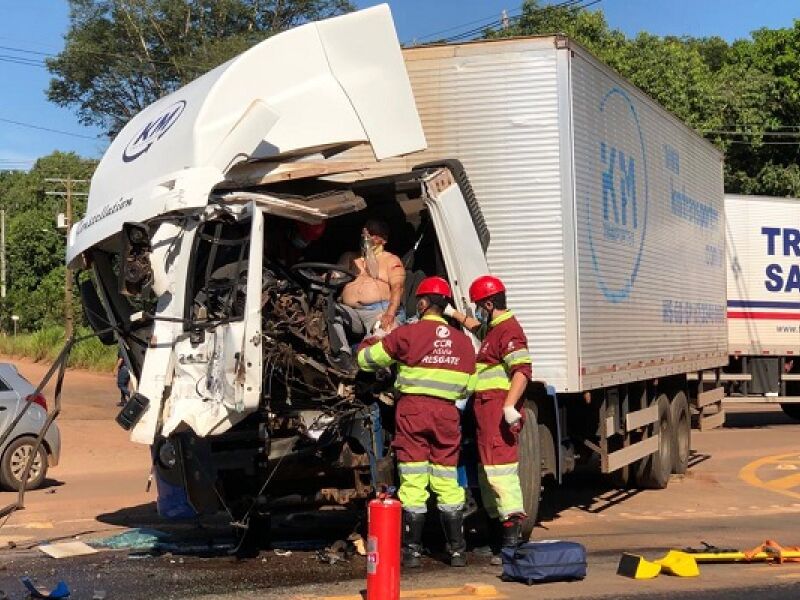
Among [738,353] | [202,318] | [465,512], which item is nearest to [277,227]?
[202,318]

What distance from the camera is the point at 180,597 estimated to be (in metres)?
6.83

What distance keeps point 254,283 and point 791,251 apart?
1547 cm

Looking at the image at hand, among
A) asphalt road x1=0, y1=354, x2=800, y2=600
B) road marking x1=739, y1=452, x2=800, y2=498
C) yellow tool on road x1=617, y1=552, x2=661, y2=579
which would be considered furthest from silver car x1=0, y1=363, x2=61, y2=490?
road marking x1=739, y1=452, x2=800, y2=498

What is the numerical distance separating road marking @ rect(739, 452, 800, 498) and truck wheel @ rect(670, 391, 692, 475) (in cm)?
71

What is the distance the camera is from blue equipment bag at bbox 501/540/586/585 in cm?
721

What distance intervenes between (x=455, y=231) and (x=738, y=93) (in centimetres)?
2600

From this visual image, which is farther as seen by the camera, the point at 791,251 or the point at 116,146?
the point at 791,251

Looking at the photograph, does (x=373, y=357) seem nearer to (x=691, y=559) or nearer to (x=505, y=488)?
(x=505, y=488)

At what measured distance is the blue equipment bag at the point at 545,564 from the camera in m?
7.21

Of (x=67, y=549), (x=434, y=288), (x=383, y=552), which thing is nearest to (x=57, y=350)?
(x=67, y=549)

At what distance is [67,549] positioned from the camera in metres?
8.63

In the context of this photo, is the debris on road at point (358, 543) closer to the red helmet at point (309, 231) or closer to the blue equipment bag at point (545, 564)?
the blue equipment bag at point (545, 564)

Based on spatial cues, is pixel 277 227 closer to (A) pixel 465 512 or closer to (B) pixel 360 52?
(B) pixel 360 52

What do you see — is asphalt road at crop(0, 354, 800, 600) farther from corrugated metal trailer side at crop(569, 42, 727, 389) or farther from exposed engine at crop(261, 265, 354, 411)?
corrugated metal trailer side at crop(569, 42, 727, 389)
